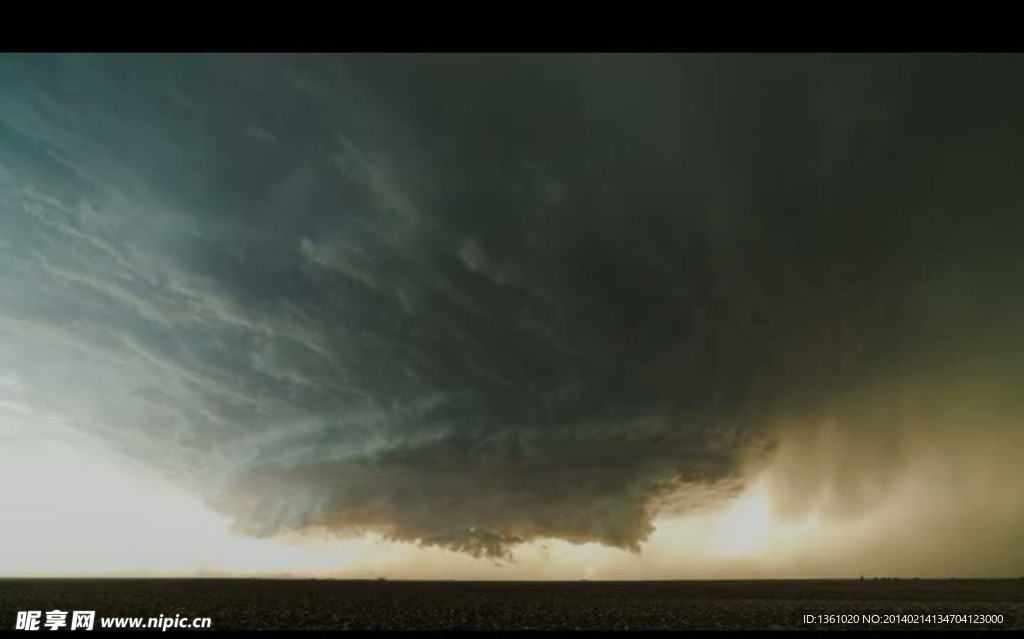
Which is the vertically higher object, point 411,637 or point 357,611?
point 411,637

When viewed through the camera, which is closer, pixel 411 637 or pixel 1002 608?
pixel 411 637

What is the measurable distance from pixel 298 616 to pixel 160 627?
44936 millimetres

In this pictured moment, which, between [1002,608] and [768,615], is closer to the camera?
[768,615]

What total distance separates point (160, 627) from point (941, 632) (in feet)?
77.0

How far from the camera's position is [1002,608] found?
2655 inches

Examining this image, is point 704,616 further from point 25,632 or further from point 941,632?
point 25,632

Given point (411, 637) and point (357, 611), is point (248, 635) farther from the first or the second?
point (357, 611)

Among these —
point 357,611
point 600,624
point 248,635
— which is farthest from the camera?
point 357,611

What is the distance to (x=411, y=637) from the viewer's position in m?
18.3
